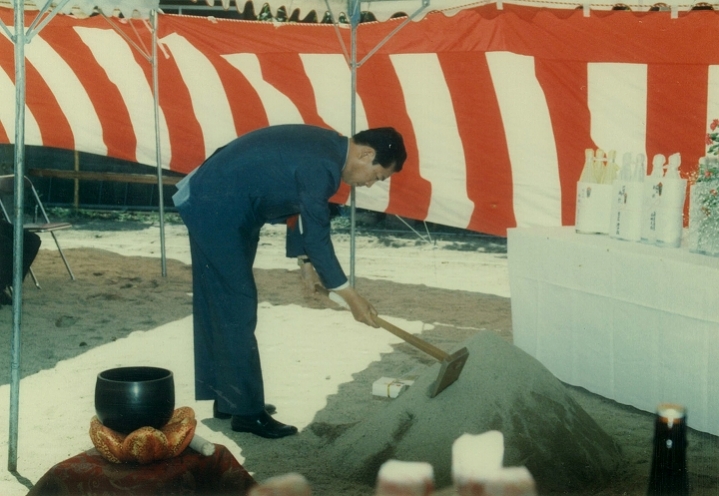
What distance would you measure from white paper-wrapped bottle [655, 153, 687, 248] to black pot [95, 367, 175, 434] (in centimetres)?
212

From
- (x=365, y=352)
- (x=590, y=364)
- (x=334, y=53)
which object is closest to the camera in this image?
(x=590, y=364)

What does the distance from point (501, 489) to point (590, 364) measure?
8.71 feet

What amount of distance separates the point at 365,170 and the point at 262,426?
103 cm

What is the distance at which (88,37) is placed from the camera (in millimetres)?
6742

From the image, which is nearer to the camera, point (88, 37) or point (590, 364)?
point (590, 364)

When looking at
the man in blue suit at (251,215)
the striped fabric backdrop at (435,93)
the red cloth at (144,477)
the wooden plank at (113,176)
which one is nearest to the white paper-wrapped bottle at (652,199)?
the man in blue suit at (251,215)

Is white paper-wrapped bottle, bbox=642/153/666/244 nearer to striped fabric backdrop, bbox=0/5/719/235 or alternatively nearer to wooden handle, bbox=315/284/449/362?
wooden handle, bbox=315/284/449/362

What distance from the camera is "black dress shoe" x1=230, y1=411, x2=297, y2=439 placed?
314 cm

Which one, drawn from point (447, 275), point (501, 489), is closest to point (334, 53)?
point (447, 275)

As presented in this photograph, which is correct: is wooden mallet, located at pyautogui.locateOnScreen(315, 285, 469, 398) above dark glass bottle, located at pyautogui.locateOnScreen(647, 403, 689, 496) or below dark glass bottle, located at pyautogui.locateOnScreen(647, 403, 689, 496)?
below

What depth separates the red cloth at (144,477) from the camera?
183 centimetres

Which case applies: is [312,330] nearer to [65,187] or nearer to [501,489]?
[501,489]

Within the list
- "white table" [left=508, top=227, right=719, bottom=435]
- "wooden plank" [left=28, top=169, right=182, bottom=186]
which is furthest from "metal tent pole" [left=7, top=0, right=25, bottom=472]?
"wooden plank" [left=28, top=169, right=182, bottom=186]

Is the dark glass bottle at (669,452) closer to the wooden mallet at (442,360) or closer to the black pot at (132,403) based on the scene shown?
the black pot at (132,403)
